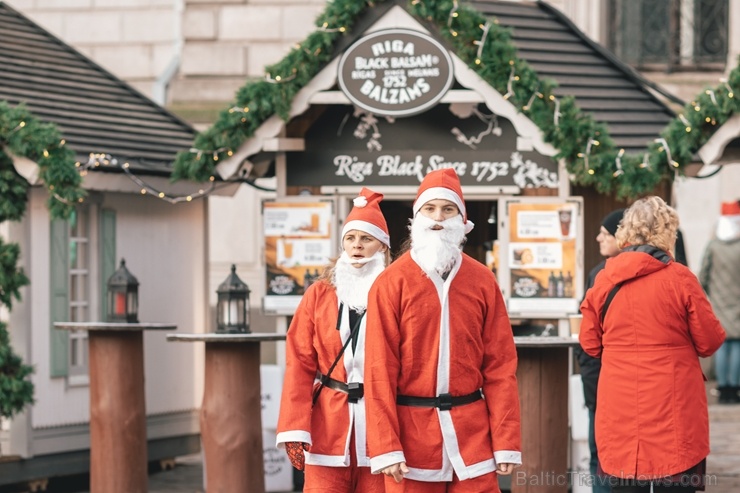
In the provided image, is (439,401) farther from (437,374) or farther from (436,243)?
(436,243)

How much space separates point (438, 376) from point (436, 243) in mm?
508

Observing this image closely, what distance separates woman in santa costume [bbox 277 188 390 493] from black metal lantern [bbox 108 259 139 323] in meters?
3.38

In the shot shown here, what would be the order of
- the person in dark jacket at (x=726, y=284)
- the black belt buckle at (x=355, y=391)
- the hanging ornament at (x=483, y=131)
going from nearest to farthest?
the black belt buckle at (x=355, y=391), the hanging ornament at (x=483, y=131), the person in dark jacket at (x=726, y=284)

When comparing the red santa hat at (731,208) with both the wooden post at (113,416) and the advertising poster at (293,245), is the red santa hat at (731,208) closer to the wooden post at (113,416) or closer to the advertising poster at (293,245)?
the advertising poster at (293,245)

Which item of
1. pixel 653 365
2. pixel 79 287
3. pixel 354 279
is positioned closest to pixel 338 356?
pixel 354 279

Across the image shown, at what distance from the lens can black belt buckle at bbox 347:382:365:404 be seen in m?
7.34

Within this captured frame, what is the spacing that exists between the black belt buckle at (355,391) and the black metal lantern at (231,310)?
3.10m

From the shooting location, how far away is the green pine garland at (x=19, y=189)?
1066 cm

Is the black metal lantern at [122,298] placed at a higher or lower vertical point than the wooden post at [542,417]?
higher

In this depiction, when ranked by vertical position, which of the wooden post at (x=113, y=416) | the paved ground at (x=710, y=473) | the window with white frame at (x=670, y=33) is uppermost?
the window with white frame at (x=670, y=33)

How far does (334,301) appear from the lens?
7.52 meters

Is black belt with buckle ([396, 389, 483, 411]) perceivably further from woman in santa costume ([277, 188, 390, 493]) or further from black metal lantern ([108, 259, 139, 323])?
black metal lantern ([108, 259, 139, 323])

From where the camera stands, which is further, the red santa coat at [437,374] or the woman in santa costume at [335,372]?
A: the woman in santa costume at [335,372]

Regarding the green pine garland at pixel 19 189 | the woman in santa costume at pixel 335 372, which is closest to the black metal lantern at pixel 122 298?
the green pine garland at pixel 19 189
